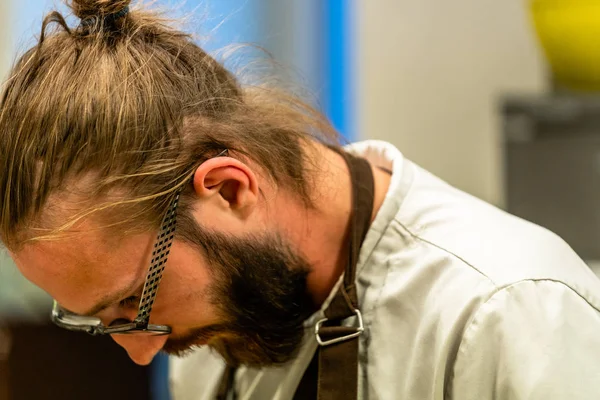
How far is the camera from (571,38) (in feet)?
6.49

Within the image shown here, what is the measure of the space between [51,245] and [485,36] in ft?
5.29

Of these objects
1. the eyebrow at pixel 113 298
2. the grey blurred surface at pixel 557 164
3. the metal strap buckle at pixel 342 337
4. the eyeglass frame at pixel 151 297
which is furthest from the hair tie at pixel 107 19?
the grey blurred surface at pixel 557 164

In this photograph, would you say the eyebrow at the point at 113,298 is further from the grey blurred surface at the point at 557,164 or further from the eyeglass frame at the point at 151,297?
the grey blurred surface at the point at 557,164

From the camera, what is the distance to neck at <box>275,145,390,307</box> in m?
1.11

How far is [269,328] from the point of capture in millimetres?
1135

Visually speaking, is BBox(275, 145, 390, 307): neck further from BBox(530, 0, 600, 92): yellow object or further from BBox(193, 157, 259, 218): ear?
BBox(530, 0, 600, 92): yellow object

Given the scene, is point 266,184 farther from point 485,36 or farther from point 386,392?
point 485,36

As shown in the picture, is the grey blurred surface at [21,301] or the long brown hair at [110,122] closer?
the long brown hair at [110,122]

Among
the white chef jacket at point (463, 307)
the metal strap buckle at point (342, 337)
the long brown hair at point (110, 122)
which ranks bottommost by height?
the metal strap buckle at point (342, 337)

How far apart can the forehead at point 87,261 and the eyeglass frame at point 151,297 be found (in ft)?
0.04

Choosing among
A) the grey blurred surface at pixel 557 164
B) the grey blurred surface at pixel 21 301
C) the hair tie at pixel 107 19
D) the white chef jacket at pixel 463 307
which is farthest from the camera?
the grey blurred surface at pixel 21 301

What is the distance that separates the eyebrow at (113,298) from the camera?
101 cm

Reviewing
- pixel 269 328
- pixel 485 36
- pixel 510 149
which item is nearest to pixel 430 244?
pixel 269 328

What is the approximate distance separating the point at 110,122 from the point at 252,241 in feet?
0.80
